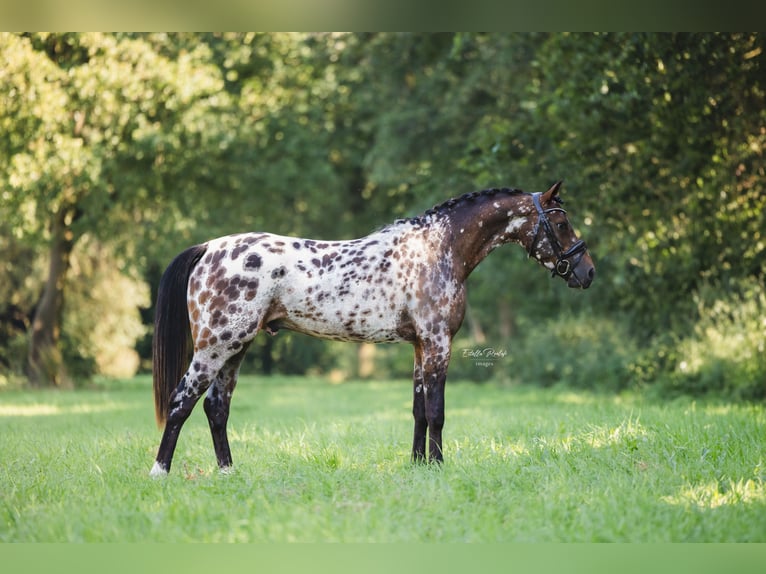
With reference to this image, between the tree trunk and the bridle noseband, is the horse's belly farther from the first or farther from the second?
the tree trunk

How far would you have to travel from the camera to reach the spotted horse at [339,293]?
249 inches

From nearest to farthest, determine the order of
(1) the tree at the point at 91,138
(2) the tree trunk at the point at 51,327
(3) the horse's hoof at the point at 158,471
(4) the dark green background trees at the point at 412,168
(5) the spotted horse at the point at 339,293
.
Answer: (3) the horse's hoof at the point at 158,471, (5) the spotted horse at the point at 339,293, (4) the dark green background trees at the point at 412,168, (1) the tree at the point at 91,138, (2) the tree trunk at the point at 51,327

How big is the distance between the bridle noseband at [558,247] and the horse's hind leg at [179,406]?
2801mm

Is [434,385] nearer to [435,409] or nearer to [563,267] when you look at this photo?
[435,409]

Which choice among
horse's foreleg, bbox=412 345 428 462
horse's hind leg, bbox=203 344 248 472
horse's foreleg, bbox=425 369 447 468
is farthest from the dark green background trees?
horse's hind leg, bbox=203 344 248 472

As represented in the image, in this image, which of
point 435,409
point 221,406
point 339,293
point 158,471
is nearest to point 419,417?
point 435,409

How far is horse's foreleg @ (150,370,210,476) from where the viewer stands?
6246mm

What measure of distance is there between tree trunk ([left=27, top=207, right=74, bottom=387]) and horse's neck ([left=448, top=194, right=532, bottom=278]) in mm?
14620

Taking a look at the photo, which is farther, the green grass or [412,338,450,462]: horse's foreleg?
[412,338,450,462]: horse's foreleg

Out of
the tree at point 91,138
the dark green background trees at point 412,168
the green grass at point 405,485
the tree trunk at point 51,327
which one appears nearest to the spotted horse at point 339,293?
the green grass at point 405,485

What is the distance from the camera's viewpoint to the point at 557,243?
→ 22.0 ft

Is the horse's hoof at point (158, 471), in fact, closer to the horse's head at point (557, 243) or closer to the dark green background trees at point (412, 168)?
the horse's head at point (557, 243)

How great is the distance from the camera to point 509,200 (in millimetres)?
6734
